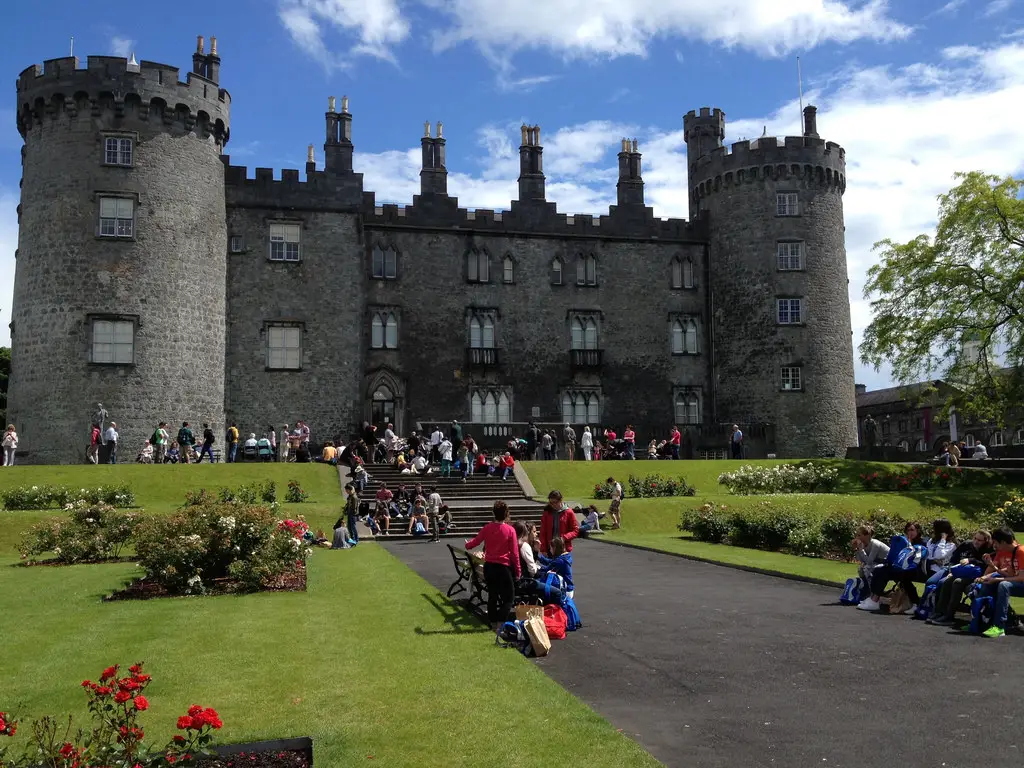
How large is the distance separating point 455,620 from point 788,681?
478cm

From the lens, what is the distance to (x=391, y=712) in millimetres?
8047

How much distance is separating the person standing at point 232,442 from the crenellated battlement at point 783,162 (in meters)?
27.4

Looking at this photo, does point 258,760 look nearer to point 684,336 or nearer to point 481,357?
point 481,357

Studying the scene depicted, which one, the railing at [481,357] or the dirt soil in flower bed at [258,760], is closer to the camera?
the dirt soil in flower bed at [258,760]

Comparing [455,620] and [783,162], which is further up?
[783,162]

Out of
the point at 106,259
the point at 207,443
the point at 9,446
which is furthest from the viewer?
the point at 106,259

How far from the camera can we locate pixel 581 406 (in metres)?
45.3

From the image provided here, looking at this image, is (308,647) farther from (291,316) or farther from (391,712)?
(291,316)

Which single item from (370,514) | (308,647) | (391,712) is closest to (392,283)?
(370,514)

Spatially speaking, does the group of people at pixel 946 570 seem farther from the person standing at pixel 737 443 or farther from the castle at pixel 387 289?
the castle at pixel 387 289

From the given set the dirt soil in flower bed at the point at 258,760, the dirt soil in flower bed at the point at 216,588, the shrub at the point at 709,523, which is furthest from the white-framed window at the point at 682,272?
the dirt soil in flower bed at the point at 258,760

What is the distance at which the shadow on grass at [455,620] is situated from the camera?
11.5 m

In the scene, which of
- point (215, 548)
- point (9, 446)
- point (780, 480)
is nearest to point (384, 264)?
point (9, 446)

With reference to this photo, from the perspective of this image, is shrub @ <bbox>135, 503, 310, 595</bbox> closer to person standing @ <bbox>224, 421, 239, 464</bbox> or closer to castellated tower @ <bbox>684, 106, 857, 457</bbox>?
person standing @ <bbox>224, 421, 239, 464</bbox>
